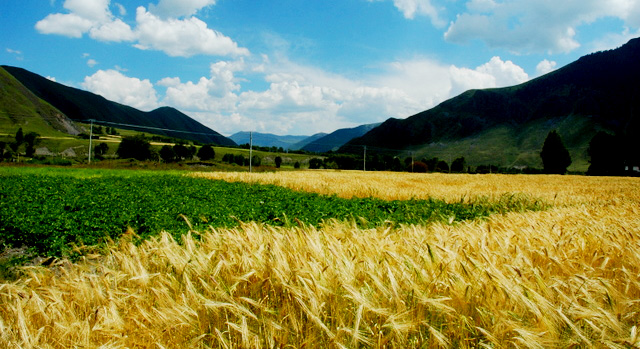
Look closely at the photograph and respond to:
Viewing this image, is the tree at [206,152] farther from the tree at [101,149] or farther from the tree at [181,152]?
the tree at [101,149]

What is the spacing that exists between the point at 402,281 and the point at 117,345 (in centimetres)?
182

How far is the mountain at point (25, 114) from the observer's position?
506 feet

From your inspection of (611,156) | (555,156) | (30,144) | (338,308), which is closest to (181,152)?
(30,144)

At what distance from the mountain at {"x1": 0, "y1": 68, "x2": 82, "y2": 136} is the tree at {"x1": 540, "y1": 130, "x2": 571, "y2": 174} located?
650 ft

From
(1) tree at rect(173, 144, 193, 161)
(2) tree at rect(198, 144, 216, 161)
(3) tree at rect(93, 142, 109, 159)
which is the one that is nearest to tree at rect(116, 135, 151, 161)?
(1) tree at rect(173, 144, 193, 161)

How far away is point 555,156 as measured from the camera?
→ 9669 centimetres

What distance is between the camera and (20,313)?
1916mm

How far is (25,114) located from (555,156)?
776 feet

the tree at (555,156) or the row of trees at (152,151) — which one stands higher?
the tree at (555,156)

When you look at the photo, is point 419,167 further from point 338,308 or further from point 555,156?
point 338,308

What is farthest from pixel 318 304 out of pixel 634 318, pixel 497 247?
pixel 497 247

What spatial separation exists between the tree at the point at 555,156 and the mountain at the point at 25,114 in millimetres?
197971

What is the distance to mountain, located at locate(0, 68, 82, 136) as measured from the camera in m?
154

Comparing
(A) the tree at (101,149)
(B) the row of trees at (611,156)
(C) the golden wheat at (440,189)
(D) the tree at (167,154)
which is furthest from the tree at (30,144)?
(B) the row of trees at (611,156)
